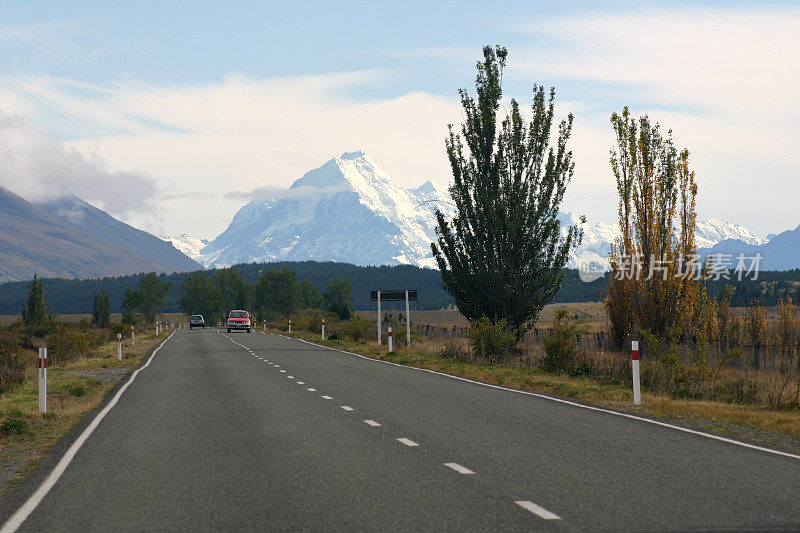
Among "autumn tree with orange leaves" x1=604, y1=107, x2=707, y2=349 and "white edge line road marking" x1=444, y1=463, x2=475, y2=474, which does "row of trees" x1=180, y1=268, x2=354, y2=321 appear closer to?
"autumn tree with orange leaves" x1=604, y1=107, x2=707, y2=349

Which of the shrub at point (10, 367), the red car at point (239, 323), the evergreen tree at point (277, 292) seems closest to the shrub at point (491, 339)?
the shrub at point (10, 367)

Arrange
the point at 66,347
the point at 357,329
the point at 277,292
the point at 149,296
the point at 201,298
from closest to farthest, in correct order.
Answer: the point at 66,347
the point at 357,329
the point at 149,296
the point at 277,292
the point at 201,298

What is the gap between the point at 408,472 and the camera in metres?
8.02

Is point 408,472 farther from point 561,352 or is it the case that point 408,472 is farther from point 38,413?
point 561,352

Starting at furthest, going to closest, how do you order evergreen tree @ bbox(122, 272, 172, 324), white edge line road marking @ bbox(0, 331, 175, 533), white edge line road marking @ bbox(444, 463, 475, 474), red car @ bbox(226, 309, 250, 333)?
evergreen tree @ bbox(122, 272, 172, 324)
red car @ bbox(226, 309, 250, 333)
white edge line road marking @ bbox(444, 463, 475, 474)
white edge line road marking @ bbox(0, 331, 175, 533)

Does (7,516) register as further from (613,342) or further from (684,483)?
(613,342)

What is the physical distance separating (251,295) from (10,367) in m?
138

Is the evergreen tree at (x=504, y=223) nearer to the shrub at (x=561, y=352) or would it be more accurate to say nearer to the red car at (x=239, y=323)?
the shrub at (x=561, y=352)

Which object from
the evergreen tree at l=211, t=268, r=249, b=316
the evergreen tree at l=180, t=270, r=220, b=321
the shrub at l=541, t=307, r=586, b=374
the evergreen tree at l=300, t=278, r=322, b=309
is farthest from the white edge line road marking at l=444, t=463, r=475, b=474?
the evergreen tree at l=211, t=268, r=249, b=316

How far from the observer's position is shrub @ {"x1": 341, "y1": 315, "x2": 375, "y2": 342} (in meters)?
43.2

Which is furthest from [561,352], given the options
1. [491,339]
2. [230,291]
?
[230,291]

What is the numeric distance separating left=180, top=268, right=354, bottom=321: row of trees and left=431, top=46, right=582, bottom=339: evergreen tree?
111 meters

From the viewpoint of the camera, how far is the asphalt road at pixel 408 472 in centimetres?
622

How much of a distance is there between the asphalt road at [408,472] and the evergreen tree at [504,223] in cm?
1125
